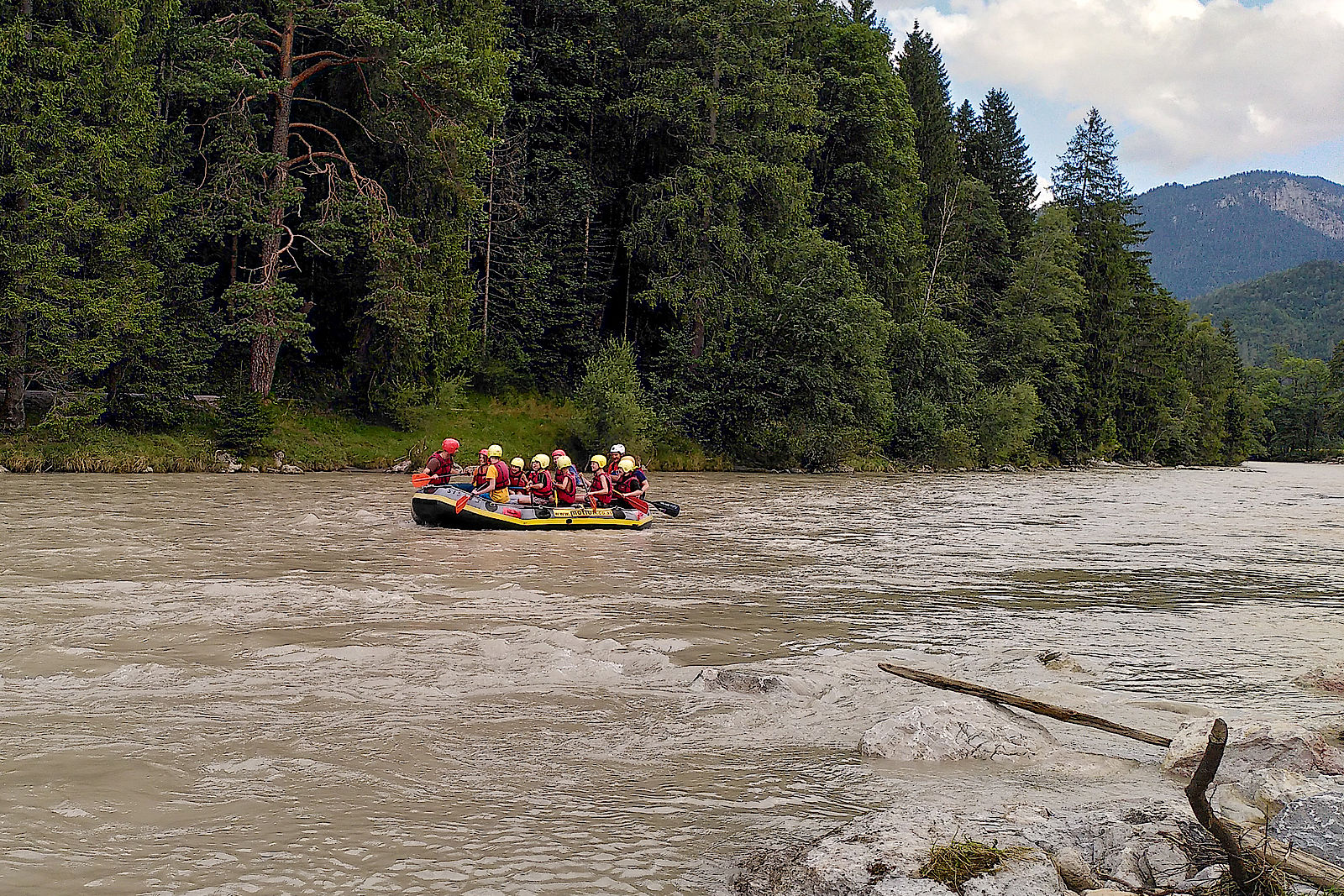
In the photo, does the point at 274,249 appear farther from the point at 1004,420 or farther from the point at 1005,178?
the point at 1005,178

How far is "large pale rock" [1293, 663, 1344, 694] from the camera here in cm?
775

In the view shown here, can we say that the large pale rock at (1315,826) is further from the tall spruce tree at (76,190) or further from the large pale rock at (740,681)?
the tall spruce tree at (76,190)

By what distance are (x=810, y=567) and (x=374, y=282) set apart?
17.5 m

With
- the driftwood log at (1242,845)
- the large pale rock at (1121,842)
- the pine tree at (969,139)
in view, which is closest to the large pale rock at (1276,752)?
the large pale rock at (1121,842)

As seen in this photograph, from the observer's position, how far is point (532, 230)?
112 feet

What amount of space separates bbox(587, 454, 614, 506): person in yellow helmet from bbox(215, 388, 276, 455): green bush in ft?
34.5

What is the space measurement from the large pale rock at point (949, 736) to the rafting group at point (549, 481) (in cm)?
1257

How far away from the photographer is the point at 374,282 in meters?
27.5

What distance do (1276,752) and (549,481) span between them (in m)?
14.7

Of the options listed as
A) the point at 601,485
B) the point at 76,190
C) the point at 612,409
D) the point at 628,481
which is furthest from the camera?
the point at 612,409

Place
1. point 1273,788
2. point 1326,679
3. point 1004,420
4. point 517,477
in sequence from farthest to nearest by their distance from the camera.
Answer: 1. point 1004,420
2. point 517,477
3. point 1326,679
4. point 1273,788

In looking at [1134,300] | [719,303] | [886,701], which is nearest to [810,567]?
[886,701]

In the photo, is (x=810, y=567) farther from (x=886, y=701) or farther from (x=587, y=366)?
(x=587, y=366)

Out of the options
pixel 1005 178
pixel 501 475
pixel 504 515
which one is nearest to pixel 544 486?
pixel 501 475
